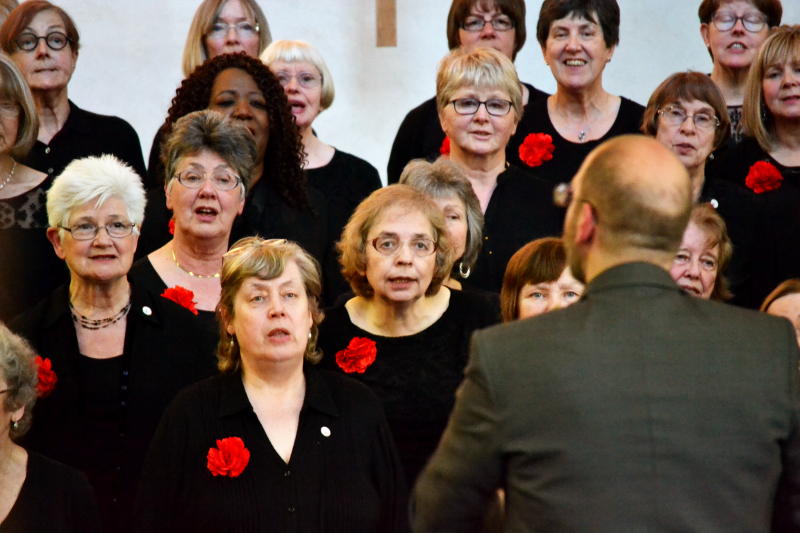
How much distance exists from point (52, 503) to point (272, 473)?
572mm

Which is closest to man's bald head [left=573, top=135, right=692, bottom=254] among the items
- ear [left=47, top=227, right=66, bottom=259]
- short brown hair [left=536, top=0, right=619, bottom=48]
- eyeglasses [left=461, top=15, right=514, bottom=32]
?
ear [left=47, top=227, right=66, bottom=259]

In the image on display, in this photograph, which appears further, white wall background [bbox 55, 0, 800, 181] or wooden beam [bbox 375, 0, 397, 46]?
wooden beam [bbox 375, 0, 397, 46]

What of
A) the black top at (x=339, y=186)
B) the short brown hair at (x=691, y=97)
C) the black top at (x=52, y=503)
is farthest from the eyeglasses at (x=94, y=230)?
the short brown hair at (x=691, y=97)

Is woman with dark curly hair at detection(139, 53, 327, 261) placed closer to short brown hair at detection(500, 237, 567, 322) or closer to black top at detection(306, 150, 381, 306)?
black top at detection(306, 150, 381, 306)

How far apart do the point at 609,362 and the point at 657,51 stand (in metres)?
5.06

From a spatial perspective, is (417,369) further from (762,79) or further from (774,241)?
(762,79)

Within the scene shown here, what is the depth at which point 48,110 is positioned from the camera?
539 cm

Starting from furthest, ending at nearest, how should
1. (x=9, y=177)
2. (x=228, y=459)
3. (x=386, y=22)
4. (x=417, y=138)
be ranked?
(x=386, y=22), (x=417, y=138), (x=9, y=177), (x=228, y=459)

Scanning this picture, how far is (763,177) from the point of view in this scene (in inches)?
196

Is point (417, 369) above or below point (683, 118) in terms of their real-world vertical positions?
below

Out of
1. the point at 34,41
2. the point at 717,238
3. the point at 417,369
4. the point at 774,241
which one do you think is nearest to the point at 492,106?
the point at 717,238

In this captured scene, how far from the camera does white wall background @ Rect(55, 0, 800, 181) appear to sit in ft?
23.9

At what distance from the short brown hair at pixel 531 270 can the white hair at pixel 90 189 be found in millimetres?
1115

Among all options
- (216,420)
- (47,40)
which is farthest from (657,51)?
(216,420)
